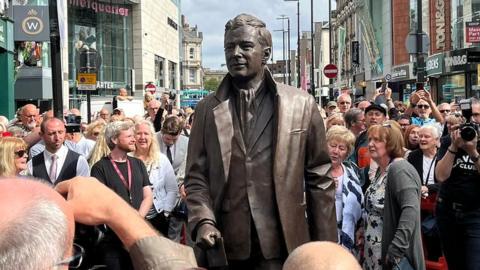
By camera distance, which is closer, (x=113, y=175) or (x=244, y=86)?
(x=244, y=86)

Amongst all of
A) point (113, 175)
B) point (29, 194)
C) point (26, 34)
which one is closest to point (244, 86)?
point (29, 194)

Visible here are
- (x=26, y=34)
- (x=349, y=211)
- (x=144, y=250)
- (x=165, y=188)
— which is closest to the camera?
(x=144, y=250)

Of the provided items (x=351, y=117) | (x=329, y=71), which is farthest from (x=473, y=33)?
(x=351, y=117)

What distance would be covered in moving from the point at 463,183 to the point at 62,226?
5.12 m

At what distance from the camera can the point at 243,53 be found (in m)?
3.95

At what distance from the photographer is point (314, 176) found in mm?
3980

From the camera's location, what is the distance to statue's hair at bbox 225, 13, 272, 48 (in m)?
4.00

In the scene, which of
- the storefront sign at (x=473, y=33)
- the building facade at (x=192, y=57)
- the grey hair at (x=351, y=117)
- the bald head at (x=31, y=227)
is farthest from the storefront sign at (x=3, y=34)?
the building facade at (x=192, y=57)

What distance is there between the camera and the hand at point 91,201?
1725mm

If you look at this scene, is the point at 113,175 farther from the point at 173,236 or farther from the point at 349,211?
the point at 349,211

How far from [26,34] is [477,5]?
A: 19.5 metres

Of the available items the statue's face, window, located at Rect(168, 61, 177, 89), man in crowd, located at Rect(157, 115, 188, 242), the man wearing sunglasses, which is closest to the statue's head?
the statue's face

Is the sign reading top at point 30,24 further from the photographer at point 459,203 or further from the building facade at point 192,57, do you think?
the building facade at point 192,57

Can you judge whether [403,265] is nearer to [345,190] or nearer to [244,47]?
[345,190]
